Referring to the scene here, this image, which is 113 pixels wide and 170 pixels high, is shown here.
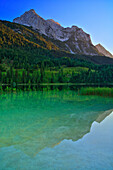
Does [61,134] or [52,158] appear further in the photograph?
[61,134]

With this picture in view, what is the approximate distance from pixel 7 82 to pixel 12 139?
12521cm

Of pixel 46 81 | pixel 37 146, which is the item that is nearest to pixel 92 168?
pixel 37 146

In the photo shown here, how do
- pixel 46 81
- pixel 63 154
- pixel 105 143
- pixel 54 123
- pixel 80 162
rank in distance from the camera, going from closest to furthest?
pixel 80 162
pixel 63 154
pixel 105 143
pixel 54 123
pixel 46 81

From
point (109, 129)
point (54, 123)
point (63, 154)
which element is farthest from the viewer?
point (54, 123)

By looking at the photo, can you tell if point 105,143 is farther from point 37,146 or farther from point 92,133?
point 37,146

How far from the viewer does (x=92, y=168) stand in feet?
24.6

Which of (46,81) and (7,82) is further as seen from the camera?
(46,81)

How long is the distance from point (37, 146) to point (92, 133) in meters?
4.89

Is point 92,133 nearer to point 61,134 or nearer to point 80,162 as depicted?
point 61,134

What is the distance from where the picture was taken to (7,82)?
432 feet

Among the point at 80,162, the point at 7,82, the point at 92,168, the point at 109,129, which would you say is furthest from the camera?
the point at 7,82

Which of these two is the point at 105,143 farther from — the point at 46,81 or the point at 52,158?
the point at 46,81

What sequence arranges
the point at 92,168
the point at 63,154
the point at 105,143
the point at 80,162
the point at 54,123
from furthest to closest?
the point at 54,123, the point at 105,143, the point at 63,154, the point at 80,162, the point at 92,168

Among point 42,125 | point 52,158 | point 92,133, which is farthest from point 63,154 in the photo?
point 42,125
